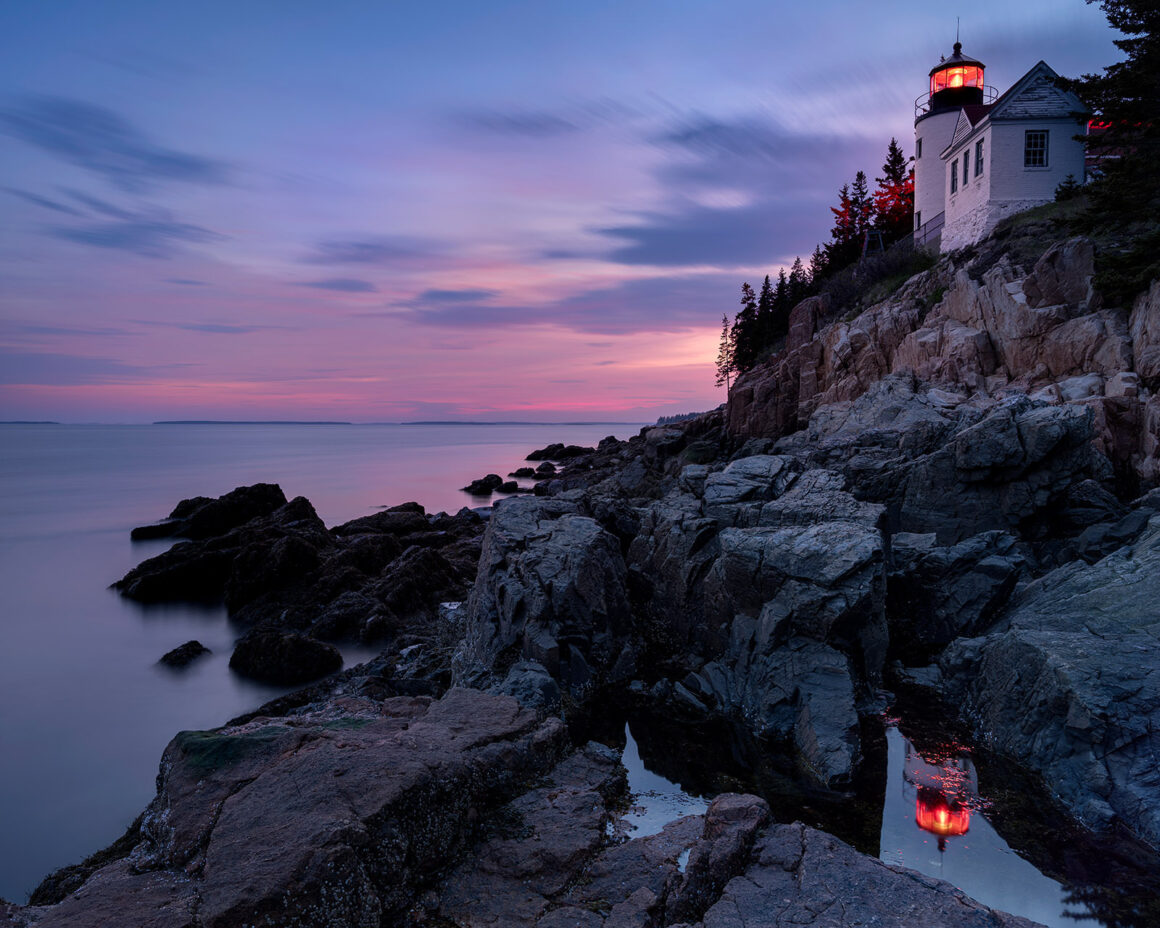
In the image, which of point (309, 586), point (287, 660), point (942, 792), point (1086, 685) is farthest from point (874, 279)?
point (287, 660)

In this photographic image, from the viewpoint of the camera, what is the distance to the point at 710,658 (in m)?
14.8

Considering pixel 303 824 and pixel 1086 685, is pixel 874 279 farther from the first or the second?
pixel 303 824

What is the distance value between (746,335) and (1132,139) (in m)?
44.9

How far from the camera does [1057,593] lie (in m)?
13.1

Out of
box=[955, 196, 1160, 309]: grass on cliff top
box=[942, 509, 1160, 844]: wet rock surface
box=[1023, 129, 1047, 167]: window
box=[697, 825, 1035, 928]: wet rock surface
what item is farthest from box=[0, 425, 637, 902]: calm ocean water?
box=[1023, 129, 1047, 167]: window

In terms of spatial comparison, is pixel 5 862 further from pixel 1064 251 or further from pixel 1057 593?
pixel 1064 251

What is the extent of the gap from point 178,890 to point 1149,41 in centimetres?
3484

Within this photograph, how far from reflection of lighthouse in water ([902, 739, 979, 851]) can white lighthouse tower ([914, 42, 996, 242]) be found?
4139cm

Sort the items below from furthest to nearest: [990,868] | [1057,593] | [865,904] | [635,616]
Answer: [635,616] → [1057,593] → [990,868] → [865,904]

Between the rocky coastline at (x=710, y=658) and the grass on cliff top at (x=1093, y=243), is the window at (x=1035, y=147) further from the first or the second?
the rocky coastline at (x=710, y=658)

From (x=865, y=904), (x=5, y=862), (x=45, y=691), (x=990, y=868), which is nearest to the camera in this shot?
(x=865, y=904)

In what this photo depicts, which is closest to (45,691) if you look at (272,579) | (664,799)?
(272,579)

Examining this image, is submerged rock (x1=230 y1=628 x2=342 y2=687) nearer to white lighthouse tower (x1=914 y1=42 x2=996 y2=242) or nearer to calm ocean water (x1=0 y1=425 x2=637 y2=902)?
calm ocean water (x1=0 y1=425 x2=637 y2=902)

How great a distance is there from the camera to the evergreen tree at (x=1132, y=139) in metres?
23.6
